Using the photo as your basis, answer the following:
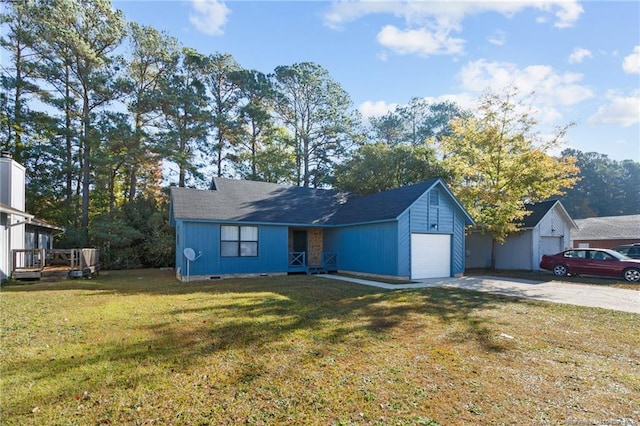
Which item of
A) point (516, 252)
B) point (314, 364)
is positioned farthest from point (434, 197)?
point (314, 364)

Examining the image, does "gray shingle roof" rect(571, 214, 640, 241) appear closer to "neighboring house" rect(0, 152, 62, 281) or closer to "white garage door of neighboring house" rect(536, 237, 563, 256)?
"white garage door of neighboring house" rect(536, 237, 563, 256)

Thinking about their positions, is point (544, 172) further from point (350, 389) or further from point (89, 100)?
point (89, 100)

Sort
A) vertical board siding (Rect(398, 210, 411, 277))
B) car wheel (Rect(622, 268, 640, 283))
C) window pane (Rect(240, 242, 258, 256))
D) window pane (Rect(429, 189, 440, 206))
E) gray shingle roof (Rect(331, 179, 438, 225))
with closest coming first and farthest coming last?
car wheel (Rect(622, 268, 640, 283)) < vertical board siding (Rect(398, 210, 411, 277)) < gray shingle roof (Rect(331, 179, 438, 225)) < window pane (Rect(429, 189, 440, 206)) < window pane (Rect(240, 242, 258, 256))

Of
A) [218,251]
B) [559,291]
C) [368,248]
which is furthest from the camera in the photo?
[368,248]

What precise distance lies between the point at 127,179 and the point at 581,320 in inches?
1138

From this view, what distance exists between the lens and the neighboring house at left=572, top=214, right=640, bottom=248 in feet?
77.1

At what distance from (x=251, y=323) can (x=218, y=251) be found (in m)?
8.53

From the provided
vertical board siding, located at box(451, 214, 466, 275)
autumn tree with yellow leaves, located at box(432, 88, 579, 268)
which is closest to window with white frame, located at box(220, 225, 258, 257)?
vertical board siding, located at box(451, 214, 466, 275)

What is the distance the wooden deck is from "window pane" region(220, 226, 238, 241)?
583cm

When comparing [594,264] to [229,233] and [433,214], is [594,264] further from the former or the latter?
[229,233]

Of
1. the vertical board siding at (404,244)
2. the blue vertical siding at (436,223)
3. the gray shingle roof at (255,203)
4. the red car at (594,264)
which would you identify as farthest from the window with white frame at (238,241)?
the red car at (594,264)

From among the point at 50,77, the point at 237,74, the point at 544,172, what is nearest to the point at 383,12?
the point at 544,172

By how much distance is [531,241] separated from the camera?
759 inches

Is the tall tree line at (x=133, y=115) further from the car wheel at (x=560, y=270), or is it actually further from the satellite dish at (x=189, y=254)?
the car wheel at (x=560, y=270)
